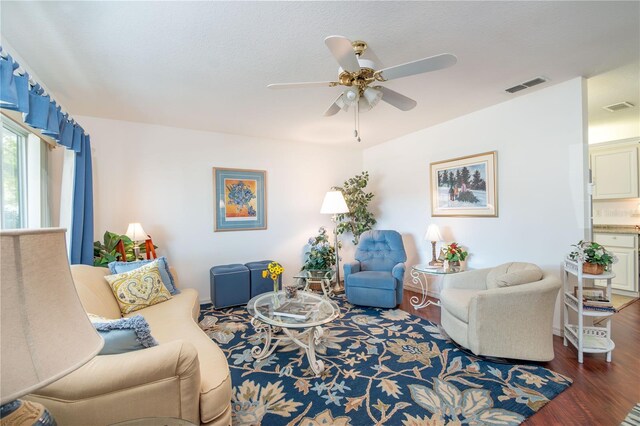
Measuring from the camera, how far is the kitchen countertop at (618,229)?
4.08 metres

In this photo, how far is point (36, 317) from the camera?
2.01 feet

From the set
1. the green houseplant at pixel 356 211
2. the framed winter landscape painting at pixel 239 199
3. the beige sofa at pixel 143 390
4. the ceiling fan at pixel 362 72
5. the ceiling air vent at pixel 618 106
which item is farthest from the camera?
the green houseplant at pixel 356 211

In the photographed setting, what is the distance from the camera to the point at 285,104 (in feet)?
10.3

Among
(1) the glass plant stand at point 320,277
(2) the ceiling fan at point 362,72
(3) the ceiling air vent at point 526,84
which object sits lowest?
(1) the glass plant stand at point 320,277

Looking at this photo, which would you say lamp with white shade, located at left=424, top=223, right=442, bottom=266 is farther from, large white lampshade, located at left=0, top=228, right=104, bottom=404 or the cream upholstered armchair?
large white lampshade, located at left=0, top=228, right=104, bottom=404

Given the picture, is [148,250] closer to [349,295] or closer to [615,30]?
[349,295]

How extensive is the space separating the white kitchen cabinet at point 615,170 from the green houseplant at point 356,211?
3.28m

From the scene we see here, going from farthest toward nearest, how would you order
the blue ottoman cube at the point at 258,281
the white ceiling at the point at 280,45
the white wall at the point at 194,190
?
1. the blue ottoman cube at the point at 258,281
2. the white wall at the point at 194,190
3. the white ceiling at the point at 280,45

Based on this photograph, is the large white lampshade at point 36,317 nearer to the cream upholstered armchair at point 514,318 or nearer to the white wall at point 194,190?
the cream upholstered armchair at point 514,318

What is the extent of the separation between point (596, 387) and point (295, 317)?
224 centimetres

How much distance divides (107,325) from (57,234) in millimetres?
859

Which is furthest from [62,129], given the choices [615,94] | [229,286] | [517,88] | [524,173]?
[615,94]

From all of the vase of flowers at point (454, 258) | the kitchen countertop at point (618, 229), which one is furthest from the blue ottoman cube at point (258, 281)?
the kitchen countertop at point (618, 229)

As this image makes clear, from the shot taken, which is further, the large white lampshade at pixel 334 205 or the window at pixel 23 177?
the large white lampshade at pixel 334 205
